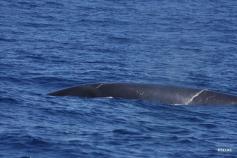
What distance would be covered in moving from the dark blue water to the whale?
29.0 inches

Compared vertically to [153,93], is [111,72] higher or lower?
lower

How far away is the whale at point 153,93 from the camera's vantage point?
39.0 meters

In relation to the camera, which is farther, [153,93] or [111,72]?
[111,72]

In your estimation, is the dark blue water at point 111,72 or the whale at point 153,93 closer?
the dark blue water at point 111,72

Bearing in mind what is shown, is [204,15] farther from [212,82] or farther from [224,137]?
[224,137]

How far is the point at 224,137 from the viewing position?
33.2 metres

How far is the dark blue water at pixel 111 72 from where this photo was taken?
3150 cm

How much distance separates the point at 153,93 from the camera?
3934 cm

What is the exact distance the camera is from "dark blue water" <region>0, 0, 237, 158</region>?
103ft

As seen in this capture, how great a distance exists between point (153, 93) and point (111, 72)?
824 cm

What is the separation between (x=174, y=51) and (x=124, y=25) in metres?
12.8

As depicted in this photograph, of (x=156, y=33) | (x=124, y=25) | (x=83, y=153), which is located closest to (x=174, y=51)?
(x=156, y=33)

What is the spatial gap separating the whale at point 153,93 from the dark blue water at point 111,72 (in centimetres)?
74

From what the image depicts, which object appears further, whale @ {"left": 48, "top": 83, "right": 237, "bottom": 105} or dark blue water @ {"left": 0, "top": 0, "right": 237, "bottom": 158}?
whale @ {"left": 48, "top": 83, "right": 237, "bottom": 105}
